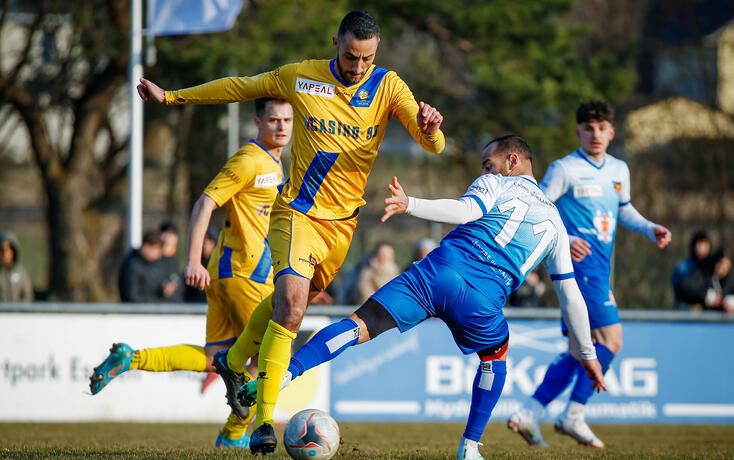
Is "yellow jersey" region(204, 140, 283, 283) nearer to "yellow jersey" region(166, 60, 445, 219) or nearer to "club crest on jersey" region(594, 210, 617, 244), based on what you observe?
"yellow jersey" region(166, 60, 445, 219)

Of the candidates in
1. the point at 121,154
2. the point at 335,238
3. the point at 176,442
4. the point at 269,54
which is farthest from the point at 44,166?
the point at 335,238

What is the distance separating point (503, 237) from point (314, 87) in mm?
1557

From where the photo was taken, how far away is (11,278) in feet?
40.7

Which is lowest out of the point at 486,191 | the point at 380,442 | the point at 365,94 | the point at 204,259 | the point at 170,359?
the point at 380,442

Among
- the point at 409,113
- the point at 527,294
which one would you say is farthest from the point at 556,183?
the point at 527,294

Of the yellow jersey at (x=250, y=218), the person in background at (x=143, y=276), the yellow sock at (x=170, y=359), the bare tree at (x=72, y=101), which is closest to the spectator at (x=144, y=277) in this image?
the person in background at (x=143, y=276)

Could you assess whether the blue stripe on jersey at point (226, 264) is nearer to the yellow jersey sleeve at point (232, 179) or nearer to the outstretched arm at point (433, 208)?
the yellow jersey sleeve at point (232, 179)

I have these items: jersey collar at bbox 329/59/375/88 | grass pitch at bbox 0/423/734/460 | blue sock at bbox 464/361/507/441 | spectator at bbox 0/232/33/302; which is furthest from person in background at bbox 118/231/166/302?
blue sock at bbox 464/361/507/441

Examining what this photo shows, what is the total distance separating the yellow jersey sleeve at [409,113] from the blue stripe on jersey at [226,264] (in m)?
1.78

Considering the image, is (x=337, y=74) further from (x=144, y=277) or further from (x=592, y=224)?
(x=144, y=277)

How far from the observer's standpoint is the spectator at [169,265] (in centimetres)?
1179

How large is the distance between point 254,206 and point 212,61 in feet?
35.9

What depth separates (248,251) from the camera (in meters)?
7.08

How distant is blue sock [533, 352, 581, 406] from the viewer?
8266 mm
